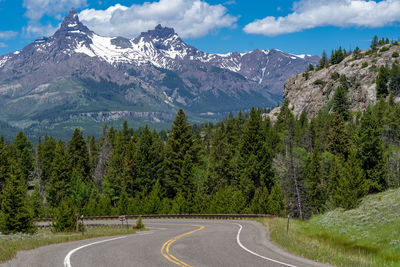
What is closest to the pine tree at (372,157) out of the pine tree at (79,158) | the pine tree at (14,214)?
the pine tree at (14,214)

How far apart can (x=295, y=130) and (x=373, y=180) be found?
56.6 meters

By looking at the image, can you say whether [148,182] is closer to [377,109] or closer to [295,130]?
[295,130]

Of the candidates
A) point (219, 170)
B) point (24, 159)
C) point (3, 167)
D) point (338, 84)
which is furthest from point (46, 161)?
point (338, 84)

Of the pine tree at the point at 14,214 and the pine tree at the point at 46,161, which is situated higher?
the pine tree at the point at 46,161

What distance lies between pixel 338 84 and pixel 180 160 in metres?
118

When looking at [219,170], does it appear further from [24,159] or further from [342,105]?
[342,105]

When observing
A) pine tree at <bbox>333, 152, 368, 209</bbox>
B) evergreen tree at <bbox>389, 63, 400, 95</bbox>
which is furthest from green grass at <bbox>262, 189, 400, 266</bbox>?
evergreen tree at <bbox>389, 63, 400, 95</bbox>

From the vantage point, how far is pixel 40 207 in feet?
252

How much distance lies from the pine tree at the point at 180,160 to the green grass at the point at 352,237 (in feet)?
112

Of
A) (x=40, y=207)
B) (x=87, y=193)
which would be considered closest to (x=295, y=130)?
(x=87, y=193)

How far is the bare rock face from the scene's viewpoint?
491 feet

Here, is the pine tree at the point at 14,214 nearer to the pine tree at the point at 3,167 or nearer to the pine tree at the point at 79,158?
the pine tree at the point at 3,167

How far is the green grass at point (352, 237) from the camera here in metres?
18.4

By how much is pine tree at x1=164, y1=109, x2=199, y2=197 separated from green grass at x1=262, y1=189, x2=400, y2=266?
3411 centimetres
